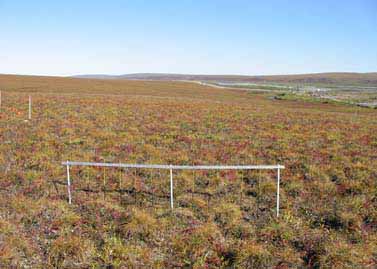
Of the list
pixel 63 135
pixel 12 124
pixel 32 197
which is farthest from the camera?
pixel 12 124

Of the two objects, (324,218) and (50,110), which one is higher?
(50,110)

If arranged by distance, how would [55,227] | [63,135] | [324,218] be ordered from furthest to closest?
[63,135], [324,218], [55,227]

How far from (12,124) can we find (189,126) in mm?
7835

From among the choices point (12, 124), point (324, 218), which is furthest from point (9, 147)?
point (324, 218)

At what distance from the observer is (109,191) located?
329 inches

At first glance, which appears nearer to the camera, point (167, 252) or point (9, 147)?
point (167, 252)

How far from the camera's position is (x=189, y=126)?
16.9m

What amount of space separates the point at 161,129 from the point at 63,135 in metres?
4.20

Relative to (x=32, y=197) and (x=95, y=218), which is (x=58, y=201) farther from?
(x=95, y=218)

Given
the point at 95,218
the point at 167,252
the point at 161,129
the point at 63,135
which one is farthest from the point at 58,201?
the point at 161,129

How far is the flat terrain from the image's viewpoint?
5891 mm

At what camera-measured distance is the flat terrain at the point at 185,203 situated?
5891 millimetres

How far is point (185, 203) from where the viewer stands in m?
7.82

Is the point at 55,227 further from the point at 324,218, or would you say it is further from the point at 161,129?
the point at 161,129
